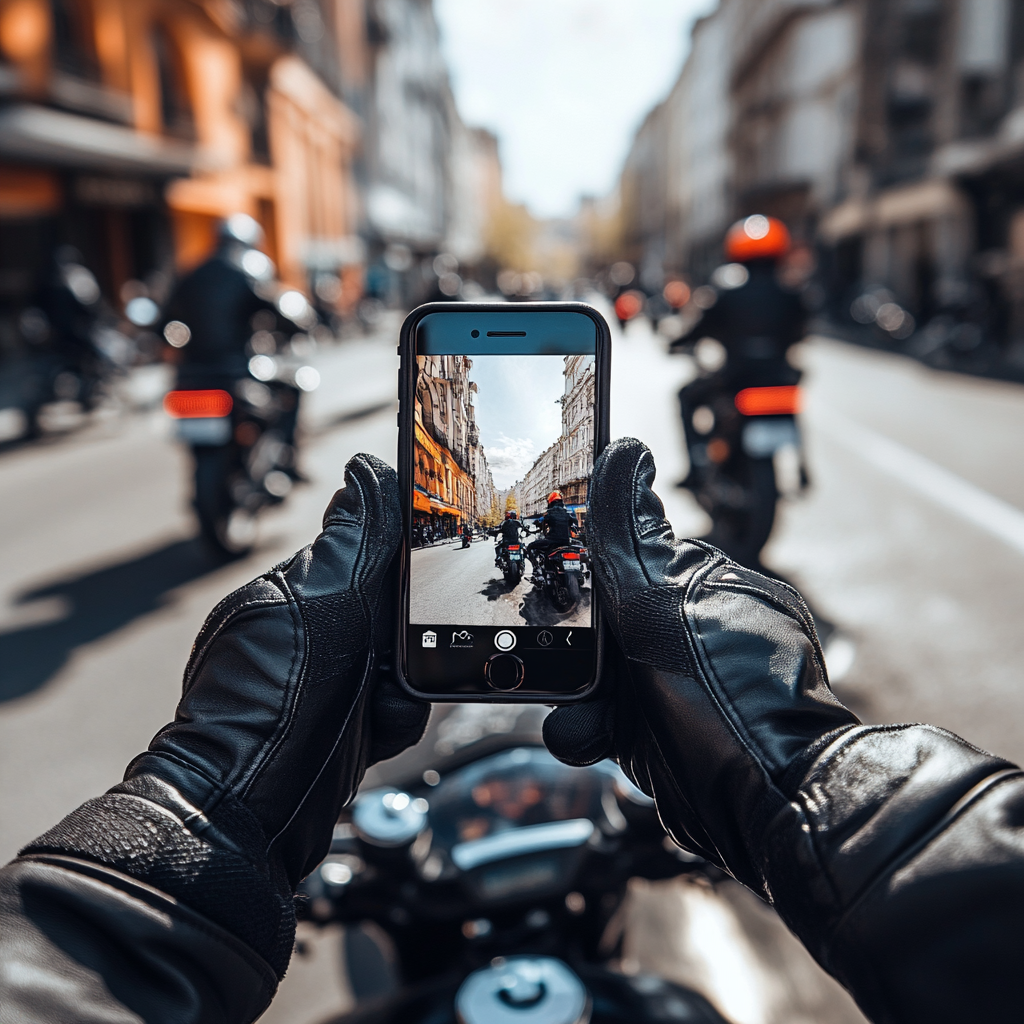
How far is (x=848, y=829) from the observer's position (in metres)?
0.98

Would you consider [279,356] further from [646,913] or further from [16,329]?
[16,329]

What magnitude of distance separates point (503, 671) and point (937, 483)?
747cm

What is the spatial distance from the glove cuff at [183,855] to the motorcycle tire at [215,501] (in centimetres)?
462

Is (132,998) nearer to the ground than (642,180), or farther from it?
nearer to the ground

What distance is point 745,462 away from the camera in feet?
17.2

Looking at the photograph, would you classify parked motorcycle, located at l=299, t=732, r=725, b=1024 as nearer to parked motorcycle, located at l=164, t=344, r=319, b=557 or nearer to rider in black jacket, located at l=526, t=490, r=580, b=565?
rider in black jacket, located at l=526, t=490, r=580, b=565

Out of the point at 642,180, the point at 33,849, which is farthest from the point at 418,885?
the point at 642,180

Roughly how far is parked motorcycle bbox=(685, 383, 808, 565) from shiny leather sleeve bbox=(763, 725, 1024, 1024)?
160 inches

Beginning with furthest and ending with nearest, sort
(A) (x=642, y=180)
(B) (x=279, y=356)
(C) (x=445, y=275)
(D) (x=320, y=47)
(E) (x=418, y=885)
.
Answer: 1. (A) (x=642, y=180)
2. (D) (x=320, y=47)
3. (C) (x=445, y=275)
4. (B) (x=279, y=356)
5. (E) (x=418, y=885)

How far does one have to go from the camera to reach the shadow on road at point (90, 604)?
14.5 ft

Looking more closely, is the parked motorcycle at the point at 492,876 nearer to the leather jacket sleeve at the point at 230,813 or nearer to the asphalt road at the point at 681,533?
the leather jacket sleeve at the point at 230,813

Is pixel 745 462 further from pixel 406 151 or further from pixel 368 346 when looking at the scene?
pixel 406 151

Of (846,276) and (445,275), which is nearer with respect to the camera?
(445,275)

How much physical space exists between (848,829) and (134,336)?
1881cm
